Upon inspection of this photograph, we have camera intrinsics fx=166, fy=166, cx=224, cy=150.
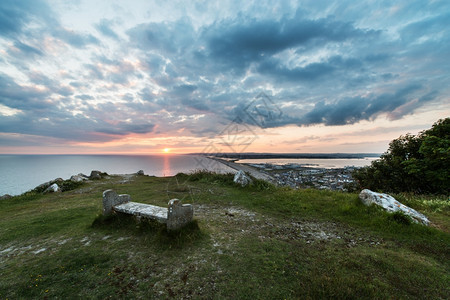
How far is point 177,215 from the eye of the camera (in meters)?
4.52

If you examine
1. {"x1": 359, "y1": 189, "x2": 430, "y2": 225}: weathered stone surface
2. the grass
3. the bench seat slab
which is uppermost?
the bench seat slab

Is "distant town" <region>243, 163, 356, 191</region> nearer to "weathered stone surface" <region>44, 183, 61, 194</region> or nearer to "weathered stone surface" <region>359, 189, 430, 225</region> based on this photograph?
"weathered stone surface" <region>359, 189, 430, 225</region>

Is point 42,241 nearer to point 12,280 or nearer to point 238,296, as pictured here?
point 12,280

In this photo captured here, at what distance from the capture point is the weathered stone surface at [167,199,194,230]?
4.41 m

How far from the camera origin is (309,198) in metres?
8.14

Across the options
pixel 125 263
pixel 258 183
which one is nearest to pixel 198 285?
pixel 125 263

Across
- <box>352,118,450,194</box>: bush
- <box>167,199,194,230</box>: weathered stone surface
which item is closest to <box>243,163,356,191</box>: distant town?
<box>352,118,450,194</box>: bush

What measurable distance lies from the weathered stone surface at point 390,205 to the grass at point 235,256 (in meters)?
0.35

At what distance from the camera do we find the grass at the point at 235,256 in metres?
2.89

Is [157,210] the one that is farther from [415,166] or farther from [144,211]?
[415,166]

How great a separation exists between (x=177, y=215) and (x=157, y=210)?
983mm

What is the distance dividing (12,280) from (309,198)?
9613 mm

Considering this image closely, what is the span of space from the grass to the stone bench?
0.91 feet

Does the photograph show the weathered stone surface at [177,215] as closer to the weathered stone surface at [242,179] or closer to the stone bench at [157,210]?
the stone bench at [157,210]
